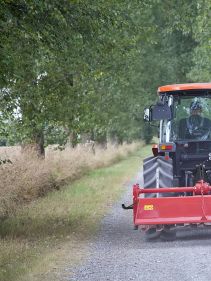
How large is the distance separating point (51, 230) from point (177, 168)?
2.69m

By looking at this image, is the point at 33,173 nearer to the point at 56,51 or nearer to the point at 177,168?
the point at 177,168

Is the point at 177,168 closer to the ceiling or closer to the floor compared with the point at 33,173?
closer to the ceiling

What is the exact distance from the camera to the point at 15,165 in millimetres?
17859

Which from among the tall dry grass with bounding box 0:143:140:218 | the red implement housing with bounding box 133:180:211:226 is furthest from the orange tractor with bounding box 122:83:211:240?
the tall dry grass with bounding box 0:143:140:218

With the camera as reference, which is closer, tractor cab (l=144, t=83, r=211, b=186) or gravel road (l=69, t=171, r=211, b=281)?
gravel road (l=69, t=171, r=211, b=281)

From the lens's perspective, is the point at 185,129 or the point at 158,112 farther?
the point at 185,129

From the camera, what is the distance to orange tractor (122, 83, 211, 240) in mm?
11180

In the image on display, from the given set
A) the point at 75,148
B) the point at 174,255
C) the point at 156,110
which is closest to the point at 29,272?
the point at 174,255

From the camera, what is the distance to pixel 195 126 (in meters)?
12.6

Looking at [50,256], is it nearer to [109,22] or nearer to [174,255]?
[174,255]

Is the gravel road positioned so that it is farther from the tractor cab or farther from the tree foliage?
the tree foliage

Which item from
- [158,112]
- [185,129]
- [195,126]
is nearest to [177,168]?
[185,129]

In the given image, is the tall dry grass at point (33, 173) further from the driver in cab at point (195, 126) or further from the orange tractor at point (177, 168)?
the driver in cab at point (195, 126)

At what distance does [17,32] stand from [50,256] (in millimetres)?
3448
